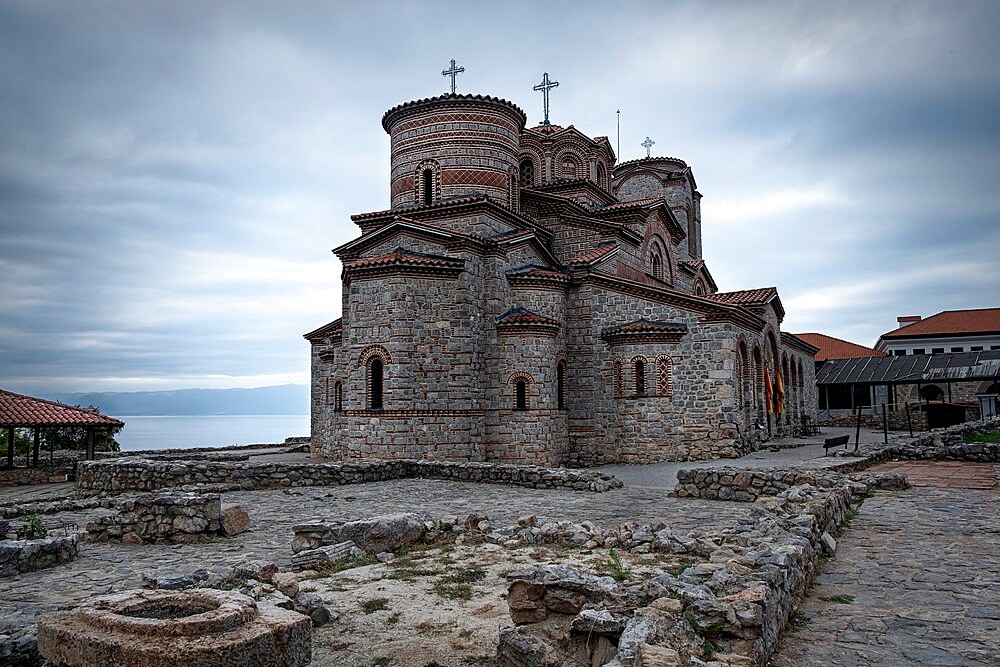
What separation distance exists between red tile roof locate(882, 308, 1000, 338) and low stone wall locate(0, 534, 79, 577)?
2095 inches

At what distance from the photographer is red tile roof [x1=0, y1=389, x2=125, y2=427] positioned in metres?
18.0

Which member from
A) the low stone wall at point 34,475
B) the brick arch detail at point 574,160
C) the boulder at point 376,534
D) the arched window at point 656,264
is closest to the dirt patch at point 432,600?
the boulder at point 376,534

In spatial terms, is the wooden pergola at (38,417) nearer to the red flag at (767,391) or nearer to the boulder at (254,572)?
the boulder at (254,572)

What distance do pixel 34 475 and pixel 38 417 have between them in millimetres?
1590

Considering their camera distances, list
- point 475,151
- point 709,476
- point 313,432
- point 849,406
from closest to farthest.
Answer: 1. point 709,476
2. point 475,151
3. point 313,432
4. point 849,406

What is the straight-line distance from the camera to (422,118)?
768 inches

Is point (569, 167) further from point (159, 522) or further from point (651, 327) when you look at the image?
point (159, 522)

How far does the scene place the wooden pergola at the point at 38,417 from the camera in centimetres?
1802

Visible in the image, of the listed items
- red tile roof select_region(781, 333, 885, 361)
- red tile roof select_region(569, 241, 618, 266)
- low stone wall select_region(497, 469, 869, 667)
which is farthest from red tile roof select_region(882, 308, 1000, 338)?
low stone wall select_region(497, 469, 869, 667)

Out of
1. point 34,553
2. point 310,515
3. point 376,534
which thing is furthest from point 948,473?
point 34,553

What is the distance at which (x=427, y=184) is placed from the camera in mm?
19625

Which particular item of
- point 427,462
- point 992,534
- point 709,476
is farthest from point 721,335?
point 992,534

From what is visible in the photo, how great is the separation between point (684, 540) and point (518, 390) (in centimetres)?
1042

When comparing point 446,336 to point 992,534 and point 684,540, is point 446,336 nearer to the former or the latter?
point 684,540
